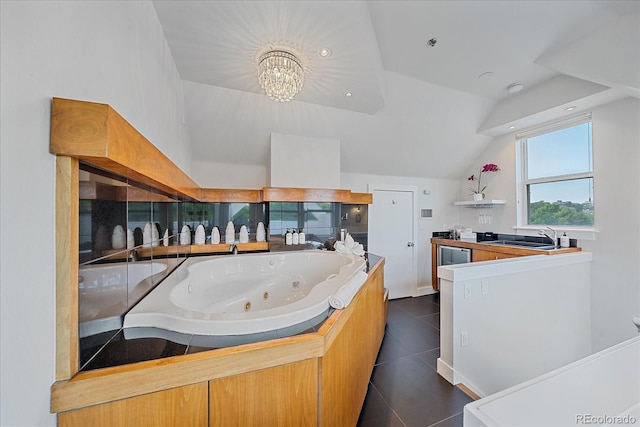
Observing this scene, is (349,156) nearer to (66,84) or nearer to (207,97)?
(207,97)

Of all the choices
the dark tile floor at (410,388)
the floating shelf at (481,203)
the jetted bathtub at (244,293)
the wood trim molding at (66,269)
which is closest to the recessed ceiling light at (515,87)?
the floating shelf at (481,203)

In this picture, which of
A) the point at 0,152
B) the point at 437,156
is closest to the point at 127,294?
the point at 0,152

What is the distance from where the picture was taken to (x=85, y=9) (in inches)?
32.6

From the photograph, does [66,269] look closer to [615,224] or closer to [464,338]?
[464,338]

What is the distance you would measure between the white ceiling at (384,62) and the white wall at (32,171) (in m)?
0.98

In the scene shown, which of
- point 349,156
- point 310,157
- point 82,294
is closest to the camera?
point 82,294

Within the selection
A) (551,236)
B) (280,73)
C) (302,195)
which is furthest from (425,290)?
(280,73)

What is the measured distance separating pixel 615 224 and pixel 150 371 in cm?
409

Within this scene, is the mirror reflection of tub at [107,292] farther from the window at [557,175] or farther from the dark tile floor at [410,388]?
the window at [557,175]

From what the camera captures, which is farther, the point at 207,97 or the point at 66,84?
the point at 207,97

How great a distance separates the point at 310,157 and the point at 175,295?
2.22 metres

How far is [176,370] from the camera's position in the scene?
77 centimetres

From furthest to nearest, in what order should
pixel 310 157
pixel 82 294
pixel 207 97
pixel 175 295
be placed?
pixel 310 157, pixel 207 97, pixel 175 295, pixel 82 294

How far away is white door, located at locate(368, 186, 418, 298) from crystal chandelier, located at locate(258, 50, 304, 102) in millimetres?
2350
